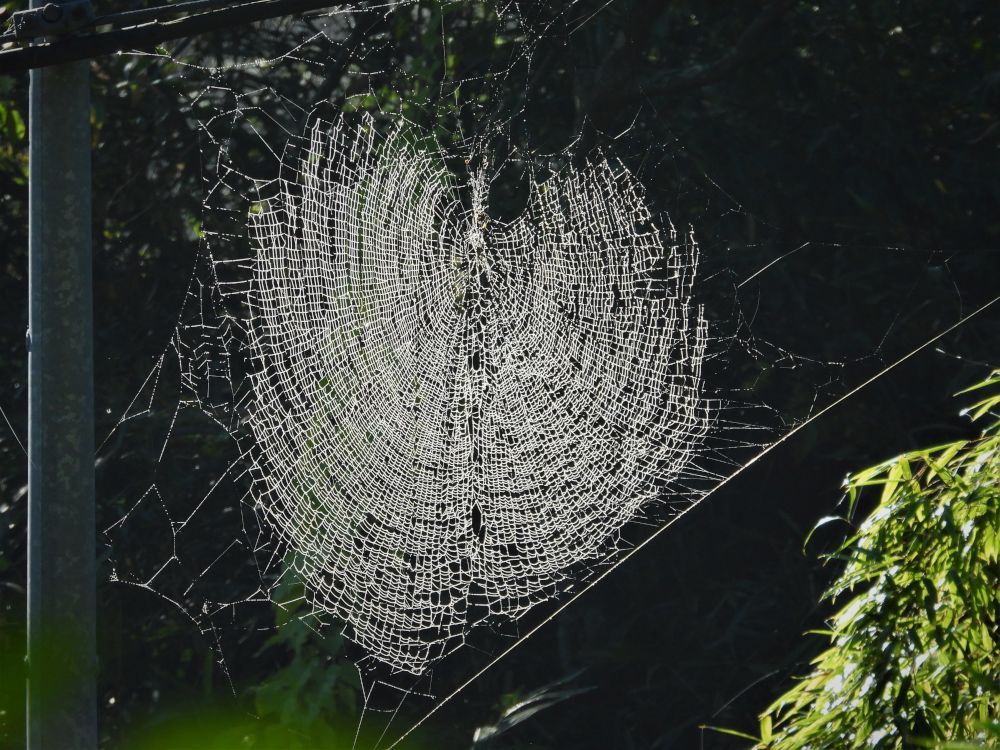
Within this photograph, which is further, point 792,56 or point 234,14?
point 792,56

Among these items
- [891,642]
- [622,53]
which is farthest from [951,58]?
[891,642]

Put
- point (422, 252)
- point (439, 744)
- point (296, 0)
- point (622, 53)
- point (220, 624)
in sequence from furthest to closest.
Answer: point (220, 624), point (439, 744), point (622, 53), point (422, 252), point (296, 0)

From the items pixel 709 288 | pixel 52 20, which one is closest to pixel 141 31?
pixel 52 20

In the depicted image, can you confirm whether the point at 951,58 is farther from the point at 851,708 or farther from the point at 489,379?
the point at 851,708

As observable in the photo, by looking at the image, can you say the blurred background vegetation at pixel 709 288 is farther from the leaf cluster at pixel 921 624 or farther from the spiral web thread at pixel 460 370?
the leaf cluster at pixel 921 624

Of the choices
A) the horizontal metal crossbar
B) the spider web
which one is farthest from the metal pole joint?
the spider web

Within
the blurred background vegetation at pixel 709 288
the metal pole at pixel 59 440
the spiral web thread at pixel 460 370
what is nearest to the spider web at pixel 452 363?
the spiral web thread at pixel 460 370

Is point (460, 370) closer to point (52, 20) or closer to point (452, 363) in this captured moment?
point (452, 363)
